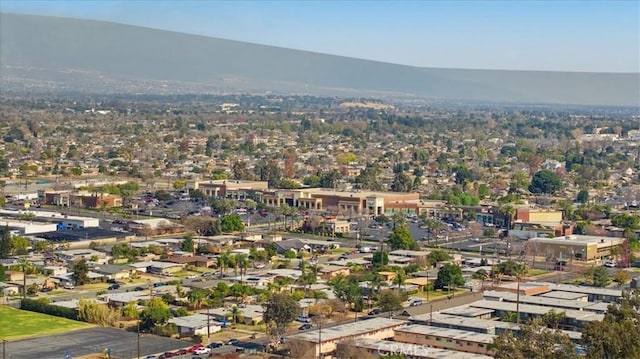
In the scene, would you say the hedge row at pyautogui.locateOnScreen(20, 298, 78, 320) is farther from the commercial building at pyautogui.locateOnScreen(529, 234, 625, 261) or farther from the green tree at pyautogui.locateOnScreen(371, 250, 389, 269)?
the commercial building at pyautogui.locateOnScreen(529, 234, 625, 261)

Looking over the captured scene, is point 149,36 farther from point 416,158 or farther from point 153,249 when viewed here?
point 153,249

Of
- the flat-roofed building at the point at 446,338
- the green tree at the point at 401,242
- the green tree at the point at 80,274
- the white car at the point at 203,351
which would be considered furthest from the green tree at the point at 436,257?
the white car at the point at 203,351

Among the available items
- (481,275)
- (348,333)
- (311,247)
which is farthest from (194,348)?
(311,247)

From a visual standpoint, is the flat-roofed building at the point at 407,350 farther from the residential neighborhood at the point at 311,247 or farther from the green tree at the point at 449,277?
the green tree at the point at 449,277

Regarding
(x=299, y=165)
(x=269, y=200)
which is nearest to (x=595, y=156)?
(x=299, y=165)

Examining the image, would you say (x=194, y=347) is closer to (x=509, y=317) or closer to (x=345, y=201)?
(x=509, y=317)

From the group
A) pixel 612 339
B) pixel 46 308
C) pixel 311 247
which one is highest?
pixel 612 339
